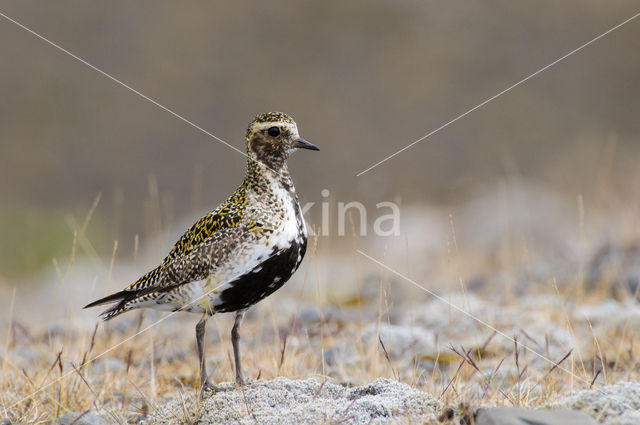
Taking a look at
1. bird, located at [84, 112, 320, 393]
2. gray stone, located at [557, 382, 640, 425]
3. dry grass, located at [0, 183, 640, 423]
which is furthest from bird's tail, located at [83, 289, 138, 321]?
gray stone, located at [557, 382, 640, 425]

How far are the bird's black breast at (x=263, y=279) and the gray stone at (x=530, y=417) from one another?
5.96 ft

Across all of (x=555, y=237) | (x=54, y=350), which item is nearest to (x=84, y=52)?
(x=555, y=237)

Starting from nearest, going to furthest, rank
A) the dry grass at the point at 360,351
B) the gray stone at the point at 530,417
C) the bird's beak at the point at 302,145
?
the gray stone at the point at 530,417
the dry grass at the point at 360,351
the bird's beak at the point at 302,145

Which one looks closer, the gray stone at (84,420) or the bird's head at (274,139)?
the gray stone at (84,420)

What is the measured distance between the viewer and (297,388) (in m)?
4.70

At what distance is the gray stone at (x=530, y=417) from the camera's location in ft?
11.0

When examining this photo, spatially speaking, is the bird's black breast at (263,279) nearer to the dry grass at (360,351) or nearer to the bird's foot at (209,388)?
the dry grass at (360,351)

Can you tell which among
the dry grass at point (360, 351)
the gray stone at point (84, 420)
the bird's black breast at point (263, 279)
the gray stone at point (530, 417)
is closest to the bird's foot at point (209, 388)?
the dry grass at point (360, 351)

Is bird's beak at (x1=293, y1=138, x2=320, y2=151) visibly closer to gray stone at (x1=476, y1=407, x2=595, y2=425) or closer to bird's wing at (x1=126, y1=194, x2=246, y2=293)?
bird's wing at (x1=126, y1=194, x2=246, y2=293)

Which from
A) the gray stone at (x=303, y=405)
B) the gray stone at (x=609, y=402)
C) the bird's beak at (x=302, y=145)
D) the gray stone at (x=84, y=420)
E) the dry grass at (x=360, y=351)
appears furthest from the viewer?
the bird's beak at (x=302, y=145)

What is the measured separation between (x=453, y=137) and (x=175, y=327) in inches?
776

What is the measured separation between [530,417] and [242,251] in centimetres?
223

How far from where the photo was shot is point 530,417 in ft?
11.1

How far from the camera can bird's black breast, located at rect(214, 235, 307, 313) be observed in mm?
4859
